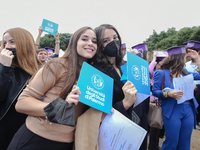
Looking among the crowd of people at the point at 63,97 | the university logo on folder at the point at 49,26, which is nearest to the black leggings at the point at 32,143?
the crowd of people at the point at 63,97

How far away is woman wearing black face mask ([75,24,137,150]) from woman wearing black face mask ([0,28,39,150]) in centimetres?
93

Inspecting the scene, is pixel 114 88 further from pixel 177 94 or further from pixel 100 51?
pixel 177 94

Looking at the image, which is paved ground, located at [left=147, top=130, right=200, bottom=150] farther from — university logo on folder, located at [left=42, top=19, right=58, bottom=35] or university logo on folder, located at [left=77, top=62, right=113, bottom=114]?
university logo on folder, located at [left=42, top=19, right=58, bottom=35]

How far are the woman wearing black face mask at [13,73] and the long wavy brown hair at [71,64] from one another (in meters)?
0.61

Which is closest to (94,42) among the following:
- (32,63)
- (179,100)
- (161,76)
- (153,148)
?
(32,63)

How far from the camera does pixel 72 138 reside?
1.34 m

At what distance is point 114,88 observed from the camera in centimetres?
156

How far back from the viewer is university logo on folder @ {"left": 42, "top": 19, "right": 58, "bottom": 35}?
4148 mm

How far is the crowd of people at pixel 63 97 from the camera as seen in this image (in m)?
1.23

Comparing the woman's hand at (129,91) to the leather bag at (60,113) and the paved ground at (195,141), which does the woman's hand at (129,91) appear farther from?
the paved ground at (195,141)

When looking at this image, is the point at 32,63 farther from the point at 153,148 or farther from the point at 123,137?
the point at 153,148

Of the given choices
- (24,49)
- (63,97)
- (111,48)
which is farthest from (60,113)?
(24,49)

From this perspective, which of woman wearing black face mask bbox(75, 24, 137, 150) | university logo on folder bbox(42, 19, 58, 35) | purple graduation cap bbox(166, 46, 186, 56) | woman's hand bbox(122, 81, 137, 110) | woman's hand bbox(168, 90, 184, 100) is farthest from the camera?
university logo on folder bbox(42, 19, 58, 35)

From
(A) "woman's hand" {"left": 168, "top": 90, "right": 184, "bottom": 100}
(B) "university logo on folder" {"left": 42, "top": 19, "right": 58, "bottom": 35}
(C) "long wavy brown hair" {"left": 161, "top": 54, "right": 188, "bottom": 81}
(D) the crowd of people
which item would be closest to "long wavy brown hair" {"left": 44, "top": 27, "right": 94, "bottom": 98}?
(D) the crowd of people
